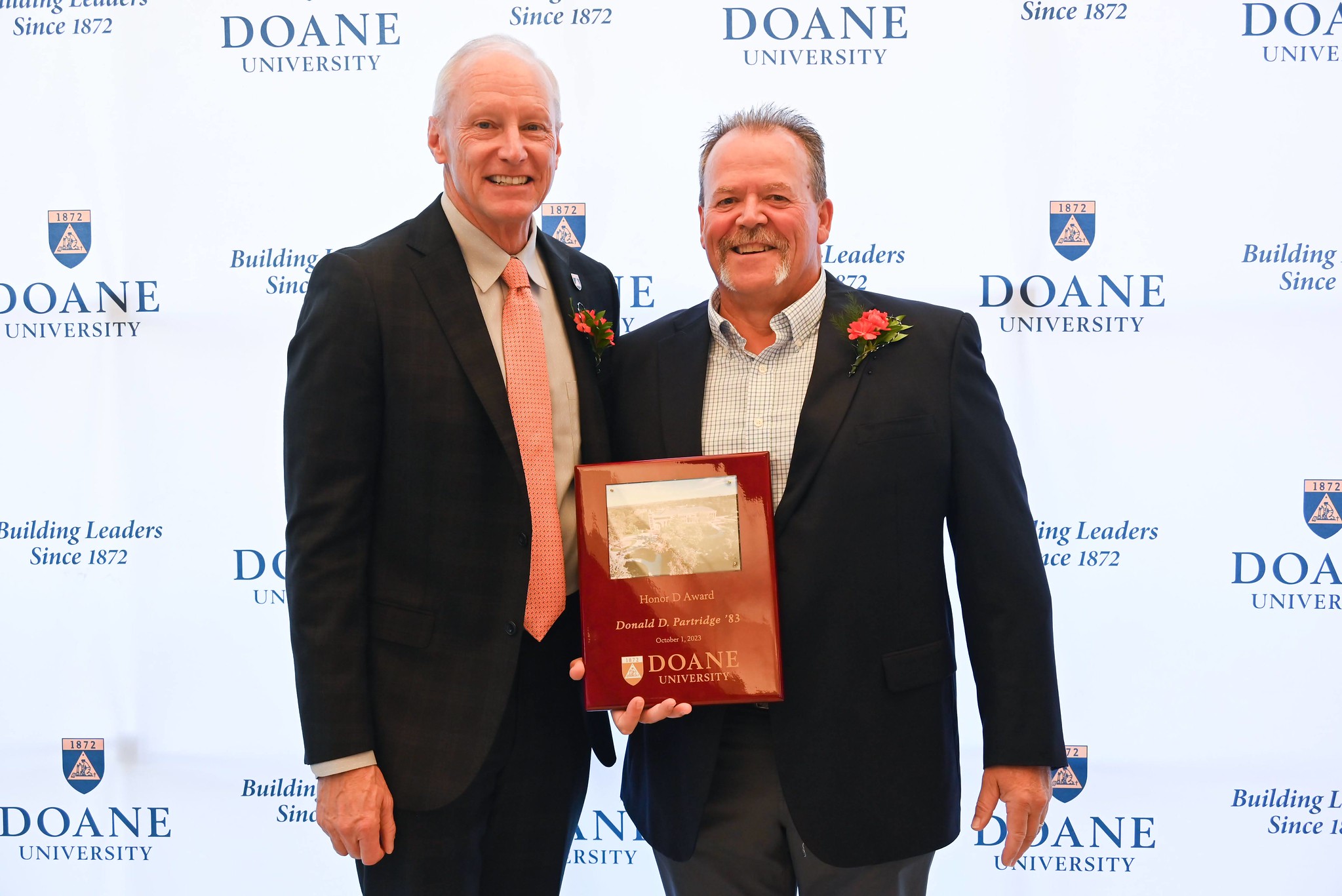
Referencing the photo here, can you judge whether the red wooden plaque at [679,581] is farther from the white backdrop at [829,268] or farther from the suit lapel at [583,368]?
the white backdrop at [829,268]

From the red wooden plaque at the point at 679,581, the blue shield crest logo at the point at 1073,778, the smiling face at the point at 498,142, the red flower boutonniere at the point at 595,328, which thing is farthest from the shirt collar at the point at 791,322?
the blue shield crest logo at the point at 1073,778

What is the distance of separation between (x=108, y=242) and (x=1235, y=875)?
431cm

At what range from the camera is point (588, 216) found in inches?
120

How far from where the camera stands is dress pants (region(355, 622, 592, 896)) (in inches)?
70.3

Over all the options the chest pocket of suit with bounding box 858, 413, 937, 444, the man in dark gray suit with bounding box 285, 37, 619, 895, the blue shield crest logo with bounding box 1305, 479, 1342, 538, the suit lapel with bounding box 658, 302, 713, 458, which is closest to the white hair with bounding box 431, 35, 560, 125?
the man in dark gray suit with bounding box 285, 37, 619, 895

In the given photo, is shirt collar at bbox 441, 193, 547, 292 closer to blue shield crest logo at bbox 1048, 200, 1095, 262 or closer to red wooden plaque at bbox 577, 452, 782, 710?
red wooden plaque at bbox 577, 452, 782, 710

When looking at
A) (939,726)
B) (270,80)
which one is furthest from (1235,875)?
(270,80)

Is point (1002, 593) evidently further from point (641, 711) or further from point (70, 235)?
point (70, 235)

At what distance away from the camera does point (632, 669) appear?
1690mm

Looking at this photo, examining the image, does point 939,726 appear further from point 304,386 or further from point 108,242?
point 108,242

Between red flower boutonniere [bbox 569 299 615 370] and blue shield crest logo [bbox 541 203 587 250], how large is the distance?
1.10 metres

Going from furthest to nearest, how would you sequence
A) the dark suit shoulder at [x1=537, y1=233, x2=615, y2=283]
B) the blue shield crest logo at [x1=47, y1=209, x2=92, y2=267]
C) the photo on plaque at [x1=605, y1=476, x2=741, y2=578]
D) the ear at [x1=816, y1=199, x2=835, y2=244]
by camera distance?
the blue shield crest logo at [x1=47, y1=209, x2=92, y2=267]
the dark suit shoulder at [x1=537, y1=233, x2=615, y2=283]
the ear at [x1=816, y1=199, x2=835, y2=244]
the photo on plaque at [x1=605, y1=476, x2=741, y2=578]

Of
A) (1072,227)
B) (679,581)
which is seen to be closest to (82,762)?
(679,581)

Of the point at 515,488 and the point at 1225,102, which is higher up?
the point at 1225,102
